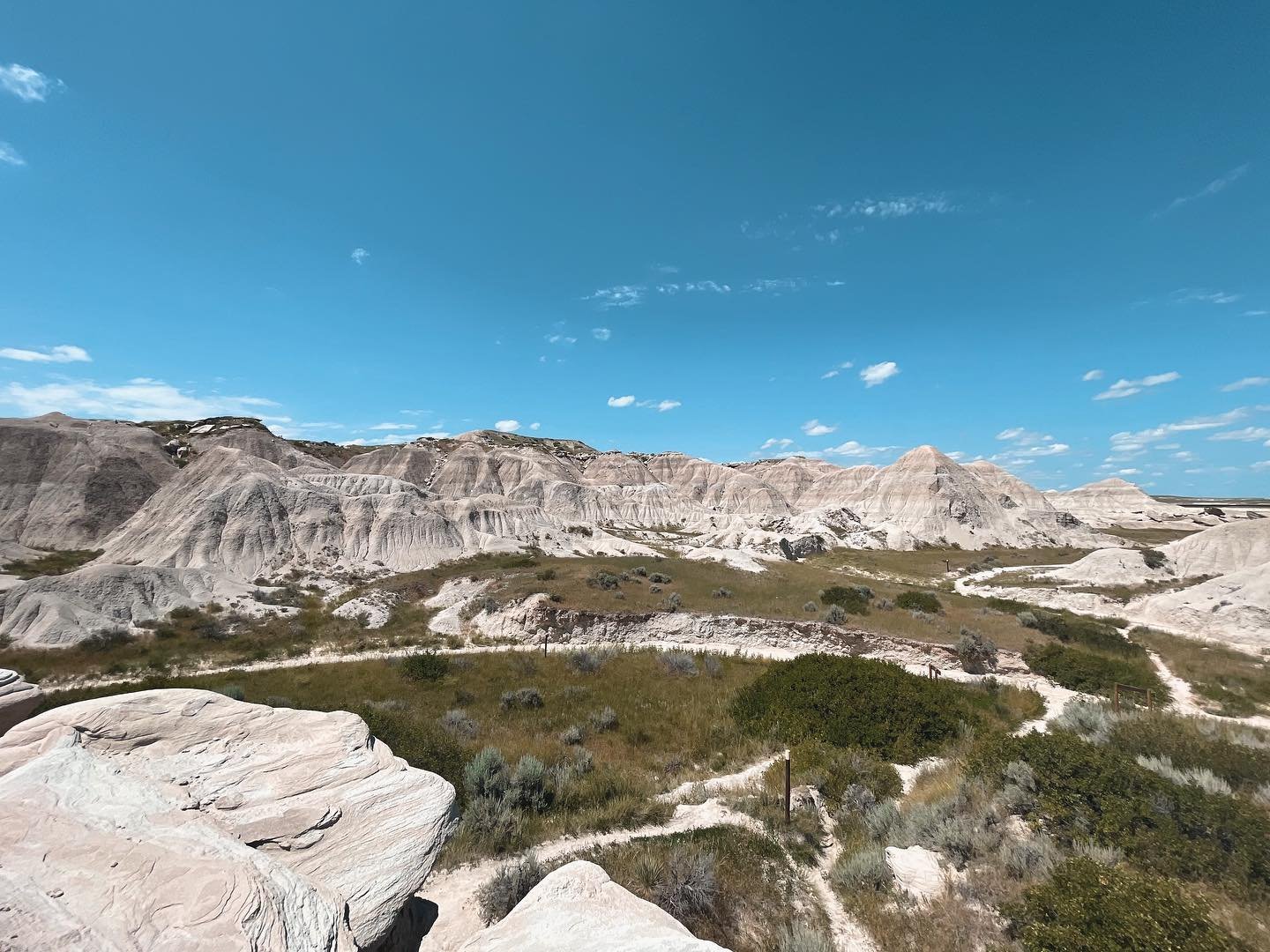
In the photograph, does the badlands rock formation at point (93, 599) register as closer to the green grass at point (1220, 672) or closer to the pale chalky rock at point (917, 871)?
the pale chalky rock at point (917, 871)

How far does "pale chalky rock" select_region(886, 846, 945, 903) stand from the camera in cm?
673

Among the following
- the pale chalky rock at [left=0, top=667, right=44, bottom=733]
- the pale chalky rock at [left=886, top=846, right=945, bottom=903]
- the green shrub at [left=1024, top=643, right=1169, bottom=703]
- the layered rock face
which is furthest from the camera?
the layered rock face

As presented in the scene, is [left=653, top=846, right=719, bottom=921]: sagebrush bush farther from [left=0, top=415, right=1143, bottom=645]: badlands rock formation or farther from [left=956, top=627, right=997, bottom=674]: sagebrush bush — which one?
[left=0, top=415, right=1143, bottom=645]: badlands rock formation

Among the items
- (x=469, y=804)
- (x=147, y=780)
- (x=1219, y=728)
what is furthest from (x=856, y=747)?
(x=147, y=780)

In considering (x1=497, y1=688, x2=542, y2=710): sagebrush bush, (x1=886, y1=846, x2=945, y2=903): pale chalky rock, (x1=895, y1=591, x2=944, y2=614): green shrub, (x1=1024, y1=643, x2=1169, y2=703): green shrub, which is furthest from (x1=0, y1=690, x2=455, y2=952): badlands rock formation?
(x1=895, y1=591, x2=944, y2=614): green shrub

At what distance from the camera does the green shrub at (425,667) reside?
1803cm

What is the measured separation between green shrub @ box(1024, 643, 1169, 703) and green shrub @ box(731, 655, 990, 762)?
6.52 metres

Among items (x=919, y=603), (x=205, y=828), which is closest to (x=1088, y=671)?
(x=919, y=603)

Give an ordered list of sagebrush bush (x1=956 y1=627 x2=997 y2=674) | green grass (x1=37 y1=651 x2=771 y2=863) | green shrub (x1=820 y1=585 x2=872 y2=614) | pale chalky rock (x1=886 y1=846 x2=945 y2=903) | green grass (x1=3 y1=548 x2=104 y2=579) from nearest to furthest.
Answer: pale chalky rock (x1=886 y1=846 x2=945 y2=903), green grass (x1=37 y1=651 x2=771 y2=863), sagebrush bush (x1=956 y1=627 x2=997 y2=674), green shrub (x1=820 y1=585 x2=872 y2=614), green grass (x1=3 y1=548 x2=104 y2=579)

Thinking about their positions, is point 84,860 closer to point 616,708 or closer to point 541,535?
point 616,708

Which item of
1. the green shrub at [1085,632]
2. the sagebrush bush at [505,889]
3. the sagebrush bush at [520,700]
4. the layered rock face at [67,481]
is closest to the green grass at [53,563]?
the layered rock face at [67,481]

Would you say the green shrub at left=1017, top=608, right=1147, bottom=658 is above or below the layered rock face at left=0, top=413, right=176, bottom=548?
below

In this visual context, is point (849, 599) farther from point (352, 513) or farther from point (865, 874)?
point (352, 513)

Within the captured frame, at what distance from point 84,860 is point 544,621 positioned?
969 inches
